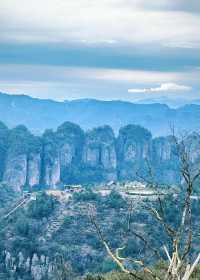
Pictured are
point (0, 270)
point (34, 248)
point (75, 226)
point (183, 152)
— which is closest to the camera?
point (183, 152)

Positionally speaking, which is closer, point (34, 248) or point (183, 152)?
point (183, 152)

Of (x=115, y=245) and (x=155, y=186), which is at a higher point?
(x=155, y=186)

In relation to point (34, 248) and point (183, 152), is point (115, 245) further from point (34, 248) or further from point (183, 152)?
point (183, 152)

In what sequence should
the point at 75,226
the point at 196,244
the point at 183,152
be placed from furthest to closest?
1. the point at 75,226
2. the point at 196,244
3. the point at 183,152

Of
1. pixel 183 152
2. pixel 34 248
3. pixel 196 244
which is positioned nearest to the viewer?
pixel 183 152

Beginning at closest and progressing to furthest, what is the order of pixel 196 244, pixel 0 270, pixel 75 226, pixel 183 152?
pixel 183 152
pixel 196 244
pixel 0 270
pixel 75 226

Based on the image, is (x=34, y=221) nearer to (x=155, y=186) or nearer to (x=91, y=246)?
(x=91, y=246)

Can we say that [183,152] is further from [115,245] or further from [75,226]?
[75,226]

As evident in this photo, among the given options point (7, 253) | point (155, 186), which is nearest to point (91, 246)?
point (7, 253)

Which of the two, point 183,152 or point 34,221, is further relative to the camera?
point 34,221

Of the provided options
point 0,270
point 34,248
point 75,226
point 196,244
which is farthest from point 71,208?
point 196,244
